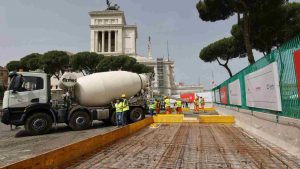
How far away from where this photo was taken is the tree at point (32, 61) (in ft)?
160

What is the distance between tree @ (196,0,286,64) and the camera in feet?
61.0

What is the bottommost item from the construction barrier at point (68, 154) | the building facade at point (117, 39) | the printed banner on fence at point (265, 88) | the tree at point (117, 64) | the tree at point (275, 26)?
the construction barrier at point (68, 154)

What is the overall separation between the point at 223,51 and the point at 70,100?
27852 millimetres

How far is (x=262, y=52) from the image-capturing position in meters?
25.5

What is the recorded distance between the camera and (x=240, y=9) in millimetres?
19453

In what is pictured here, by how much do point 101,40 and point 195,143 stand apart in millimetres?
91103

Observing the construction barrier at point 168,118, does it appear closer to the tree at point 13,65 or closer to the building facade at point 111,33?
the tree at point 13,65

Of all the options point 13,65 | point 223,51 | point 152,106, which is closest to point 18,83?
point 152,106

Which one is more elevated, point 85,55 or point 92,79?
point 85,55

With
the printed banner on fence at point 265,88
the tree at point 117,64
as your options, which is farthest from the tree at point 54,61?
the printed banner on fence at point 265,88

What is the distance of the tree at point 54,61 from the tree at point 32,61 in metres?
1.64

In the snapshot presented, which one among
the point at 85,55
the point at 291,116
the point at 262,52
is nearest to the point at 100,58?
the point at 85,55

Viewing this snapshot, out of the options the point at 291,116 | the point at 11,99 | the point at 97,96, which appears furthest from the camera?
the point at 97,96

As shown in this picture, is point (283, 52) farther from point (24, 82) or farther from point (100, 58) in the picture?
point (100, 58)
